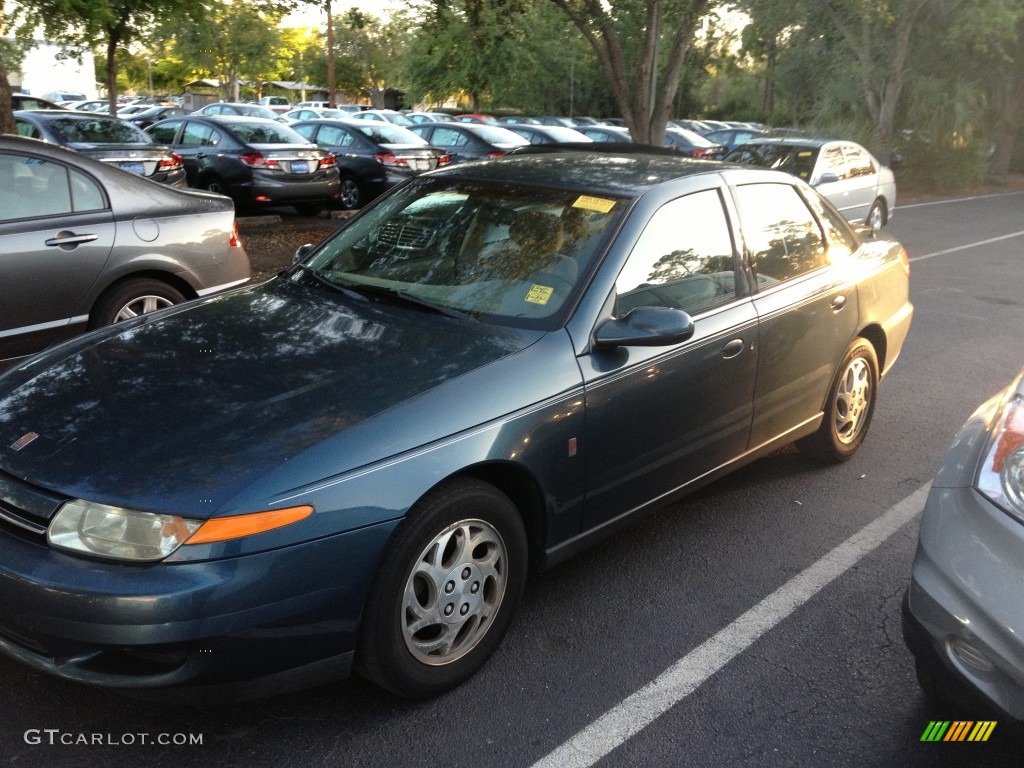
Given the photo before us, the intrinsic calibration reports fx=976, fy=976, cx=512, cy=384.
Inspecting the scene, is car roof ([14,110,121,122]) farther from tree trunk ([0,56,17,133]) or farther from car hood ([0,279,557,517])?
car hood ([0,279,557,517])

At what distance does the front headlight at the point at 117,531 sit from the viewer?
2.54 m

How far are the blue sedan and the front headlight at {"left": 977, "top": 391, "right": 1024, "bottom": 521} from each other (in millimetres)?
1075

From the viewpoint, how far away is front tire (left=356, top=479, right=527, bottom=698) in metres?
2.84

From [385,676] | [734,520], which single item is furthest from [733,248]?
[385,676]

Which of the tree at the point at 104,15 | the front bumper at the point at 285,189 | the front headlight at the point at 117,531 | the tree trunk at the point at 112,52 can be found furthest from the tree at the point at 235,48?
the front headlight at the point at 117,531

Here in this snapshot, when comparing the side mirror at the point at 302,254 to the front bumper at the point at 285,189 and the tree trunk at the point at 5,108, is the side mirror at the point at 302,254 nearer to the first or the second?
the tree trunk at the point at 5,108

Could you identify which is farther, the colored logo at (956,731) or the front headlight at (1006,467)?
the colored logo at (956,731)

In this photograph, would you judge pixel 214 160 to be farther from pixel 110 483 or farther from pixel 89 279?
pixel 110 483

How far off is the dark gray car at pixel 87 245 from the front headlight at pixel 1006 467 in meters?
4.98

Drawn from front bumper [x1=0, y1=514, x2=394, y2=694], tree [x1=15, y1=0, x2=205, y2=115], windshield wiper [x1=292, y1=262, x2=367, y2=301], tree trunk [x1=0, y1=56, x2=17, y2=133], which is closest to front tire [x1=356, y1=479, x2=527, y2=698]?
front bumper [x1=0, y1=514, x2=394, y2=694]

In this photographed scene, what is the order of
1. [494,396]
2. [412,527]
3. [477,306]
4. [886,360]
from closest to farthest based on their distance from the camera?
[412,527]
[494,396]
[477,306]
[886,360]

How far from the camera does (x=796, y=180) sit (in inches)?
195

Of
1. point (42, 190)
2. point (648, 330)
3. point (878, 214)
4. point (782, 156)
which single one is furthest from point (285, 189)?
point (648, 330)

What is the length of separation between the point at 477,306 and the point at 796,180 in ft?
7.19
